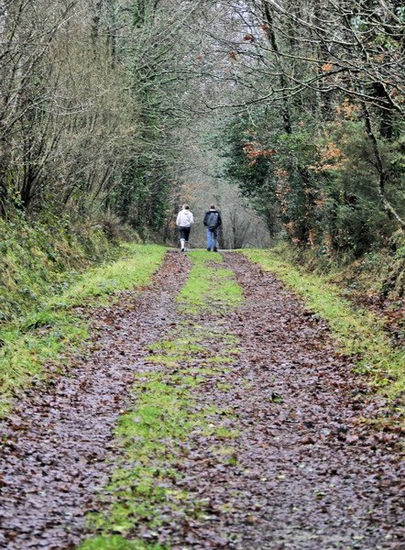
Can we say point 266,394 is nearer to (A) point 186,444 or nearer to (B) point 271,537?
(A) point 186,444

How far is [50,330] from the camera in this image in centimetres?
1167

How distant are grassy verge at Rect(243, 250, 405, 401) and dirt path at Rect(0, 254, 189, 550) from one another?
3.46 meters

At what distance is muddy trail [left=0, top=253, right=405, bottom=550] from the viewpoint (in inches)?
219

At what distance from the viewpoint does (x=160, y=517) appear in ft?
19.1

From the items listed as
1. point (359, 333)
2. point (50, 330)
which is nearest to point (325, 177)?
point (359, 333)

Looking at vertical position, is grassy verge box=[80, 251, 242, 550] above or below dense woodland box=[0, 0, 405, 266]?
below

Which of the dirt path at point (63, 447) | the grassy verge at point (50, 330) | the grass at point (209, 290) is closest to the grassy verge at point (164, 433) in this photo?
the dirt path at point (63, 447)

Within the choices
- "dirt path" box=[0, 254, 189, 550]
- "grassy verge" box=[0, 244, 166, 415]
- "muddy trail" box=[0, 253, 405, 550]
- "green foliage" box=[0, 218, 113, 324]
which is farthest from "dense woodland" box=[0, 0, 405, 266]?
"dirt path" box=[0, 254, 189, 550]

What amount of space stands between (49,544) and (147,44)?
26720 mm

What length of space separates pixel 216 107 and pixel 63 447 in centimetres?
589

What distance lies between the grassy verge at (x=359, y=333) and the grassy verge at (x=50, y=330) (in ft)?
14.4

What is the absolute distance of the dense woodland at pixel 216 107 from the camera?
11.3 metres

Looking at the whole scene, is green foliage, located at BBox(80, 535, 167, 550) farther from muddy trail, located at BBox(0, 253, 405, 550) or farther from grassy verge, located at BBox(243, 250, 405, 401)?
grassy verge, located at BBox(243, 250, 405, 401)

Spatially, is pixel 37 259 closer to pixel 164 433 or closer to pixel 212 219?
pixel 164 433
